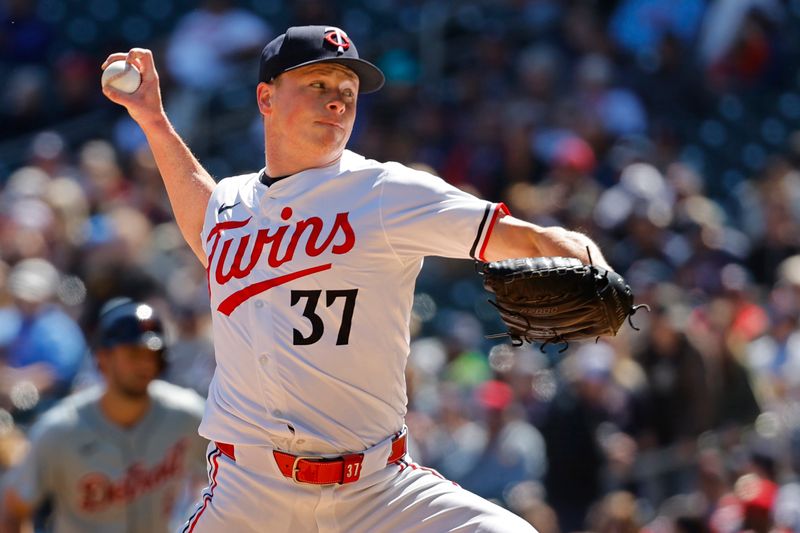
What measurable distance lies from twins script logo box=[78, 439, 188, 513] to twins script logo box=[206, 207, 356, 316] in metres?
1.77

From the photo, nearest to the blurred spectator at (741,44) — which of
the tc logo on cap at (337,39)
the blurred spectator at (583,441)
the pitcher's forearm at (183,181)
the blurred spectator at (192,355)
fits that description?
the blurred spectator at (583,441)

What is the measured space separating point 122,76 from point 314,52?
0.81 meters

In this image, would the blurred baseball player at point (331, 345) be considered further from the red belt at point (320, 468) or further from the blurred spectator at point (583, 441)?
the blurred spectator at point (583, 441)

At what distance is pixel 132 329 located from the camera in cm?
585

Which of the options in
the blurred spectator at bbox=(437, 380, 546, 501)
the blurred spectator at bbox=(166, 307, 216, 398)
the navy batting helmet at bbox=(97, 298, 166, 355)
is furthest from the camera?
the blurred spectator at bbox=(166, 307, 216, 398)

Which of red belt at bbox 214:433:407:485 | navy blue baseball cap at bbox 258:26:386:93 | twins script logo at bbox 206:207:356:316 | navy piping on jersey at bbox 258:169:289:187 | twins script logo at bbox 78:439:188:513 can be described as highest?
navy blue baseball cap at bbox 258:26:386:93

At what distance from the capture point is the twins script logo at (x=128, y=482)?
5680 millimetres

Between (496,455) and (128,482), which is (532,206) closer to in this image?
(496,455)

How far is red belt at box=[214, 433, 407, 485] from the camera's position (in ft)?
13.0

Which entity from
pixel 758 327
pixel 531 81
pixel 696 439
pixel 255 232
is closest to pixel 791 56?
pixel 531 81

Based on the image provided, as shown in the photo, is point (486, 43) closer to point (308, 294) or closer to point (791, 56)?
point (791, 56)

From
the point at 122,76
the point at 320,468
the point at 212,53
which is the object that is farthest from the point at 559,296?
the point at 212,53

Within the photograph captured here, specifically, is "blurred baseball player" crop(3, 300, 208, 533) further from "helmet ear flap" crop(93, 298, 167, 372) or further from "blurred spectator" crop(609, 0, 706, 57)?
"blurred spectator" crop(609, 0, 706, 57)

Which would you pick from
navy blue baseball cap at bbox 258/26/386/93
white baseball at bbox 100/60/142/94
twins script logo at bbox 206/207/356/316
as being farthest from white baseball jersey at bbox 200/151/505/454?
white baseball at bbox 100/60/142/94
